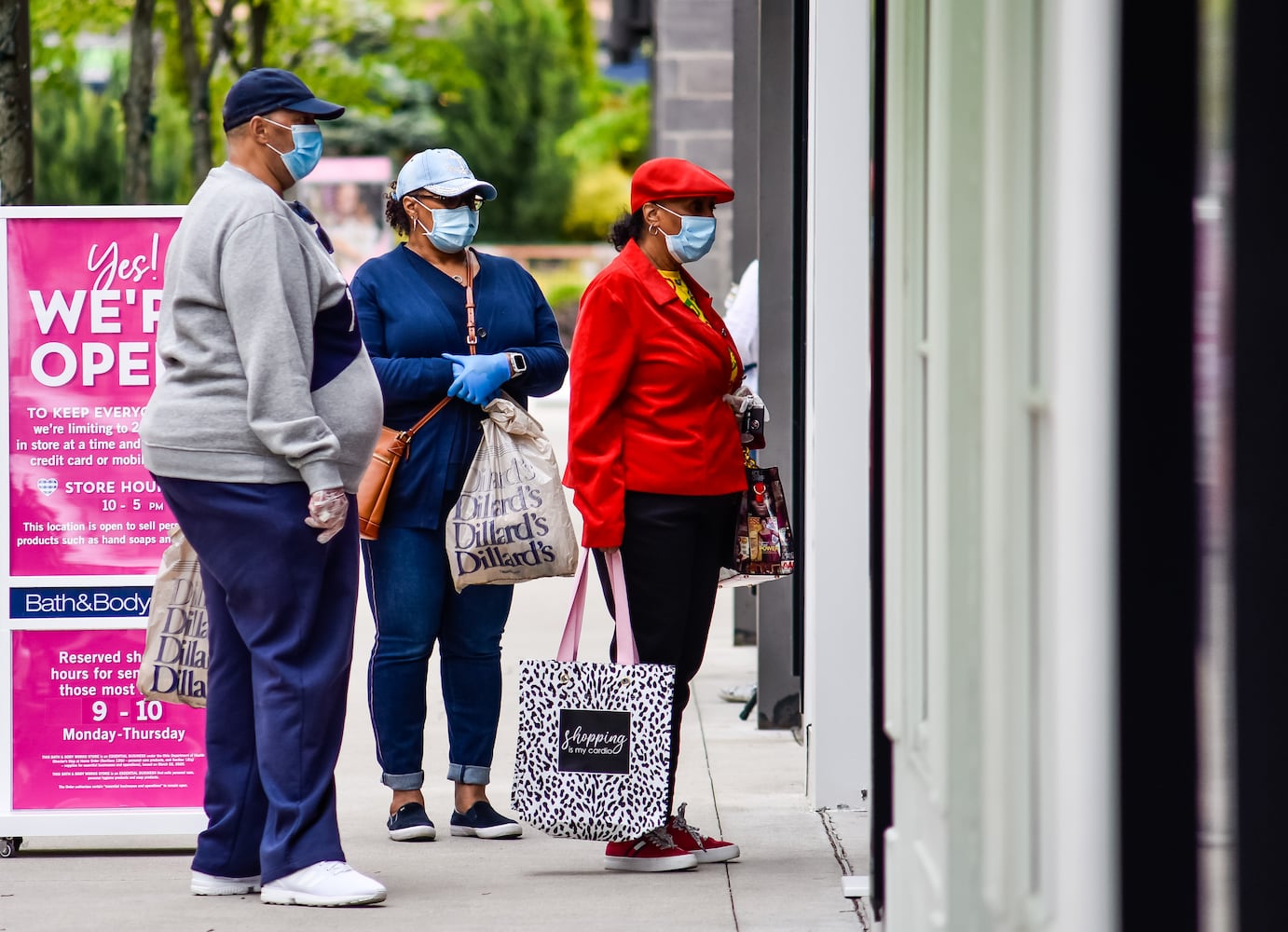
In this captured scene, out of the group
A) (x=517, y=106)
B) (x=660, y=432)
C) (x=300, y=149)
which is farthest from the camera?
(x=517, y=106)

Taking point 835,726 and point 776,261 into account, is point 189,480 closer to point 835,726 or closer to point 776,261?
point 835,726

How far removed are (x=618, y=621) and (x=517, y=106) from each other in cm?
4154

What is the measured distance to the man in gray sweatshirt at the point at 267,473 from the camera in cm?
407

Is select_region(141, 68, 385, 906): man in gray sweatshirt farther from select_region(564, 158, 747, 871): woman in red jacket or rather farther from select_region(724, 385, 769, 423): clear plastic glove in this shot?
select_region(724, 385, 769, 423): clear plastic glove

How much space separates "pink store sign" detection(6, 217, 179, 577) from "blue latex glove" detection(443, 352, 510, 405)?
2.66 ft

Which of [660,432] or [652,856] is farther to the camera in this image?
[652,856]

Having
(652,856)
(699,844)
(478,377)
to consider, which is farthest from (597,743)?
(478,377)

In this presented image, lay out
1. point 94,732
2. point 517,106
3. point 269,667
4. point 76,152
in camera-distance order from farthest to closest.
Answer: point 517,106
point 76,152
point 94,732
point 269,667

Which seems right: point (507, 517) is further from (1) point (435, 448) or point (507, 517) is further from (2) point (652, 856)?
(2) point (652, 856)

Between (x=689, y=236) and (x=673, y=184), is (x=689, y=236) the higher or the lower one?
the lower one

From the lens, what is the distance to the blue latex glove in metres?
4.87

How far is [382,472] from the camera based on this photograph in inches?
193

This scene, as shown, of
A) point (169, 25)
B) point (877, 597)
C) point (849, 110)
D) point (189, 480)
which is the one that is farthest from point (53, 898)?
point (169, 25)

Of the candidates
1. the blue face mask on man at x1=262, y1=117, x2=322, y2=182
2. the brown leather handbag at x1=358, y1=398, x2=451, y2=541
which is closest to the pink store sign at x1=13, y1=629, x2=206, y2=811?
the brown leather handbag at x1=358, y1=398, x2=451, y2=541
